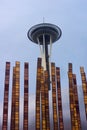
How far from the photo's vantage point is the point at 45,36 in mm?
112625

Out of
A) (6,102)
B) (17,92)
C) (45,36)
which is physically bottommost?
(6,102)

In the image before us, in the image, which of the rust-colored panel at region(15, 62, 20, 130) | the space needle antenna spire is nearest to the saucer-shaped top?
the space needle antenna spire

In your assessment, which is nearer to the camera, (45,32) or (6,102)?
(6,102)

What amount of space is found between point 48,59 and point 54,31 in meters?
12.0

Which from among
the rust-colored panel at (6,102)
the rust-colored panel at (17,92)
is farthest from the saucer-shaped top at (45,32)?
the rust-colored panel at (6,102)

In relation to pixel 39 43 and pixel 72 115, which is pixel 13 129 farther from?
pixel 39 43

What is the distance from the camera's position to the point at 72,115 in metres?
76.1

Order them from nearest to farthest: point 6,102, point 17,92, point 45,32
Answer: point 6,102 < point 17,92 < point 45,32

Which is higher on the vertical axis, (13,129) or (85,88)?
(85,88)

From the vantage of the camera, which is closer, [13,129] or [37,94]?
[13,129]

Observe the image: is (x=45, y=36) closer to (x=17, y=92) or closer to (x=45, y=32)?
(x=45, y=32)

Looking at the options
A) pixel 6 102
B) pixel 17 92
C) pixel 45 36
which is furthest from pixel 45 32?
pixel 6 102

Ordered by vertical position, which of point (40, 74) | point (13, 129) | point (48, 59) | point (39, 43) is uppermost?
point (39, 43)

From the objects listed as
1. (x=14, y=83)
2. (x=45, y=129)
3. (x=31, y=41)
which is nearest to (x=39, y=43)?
(x=31, y=41)
